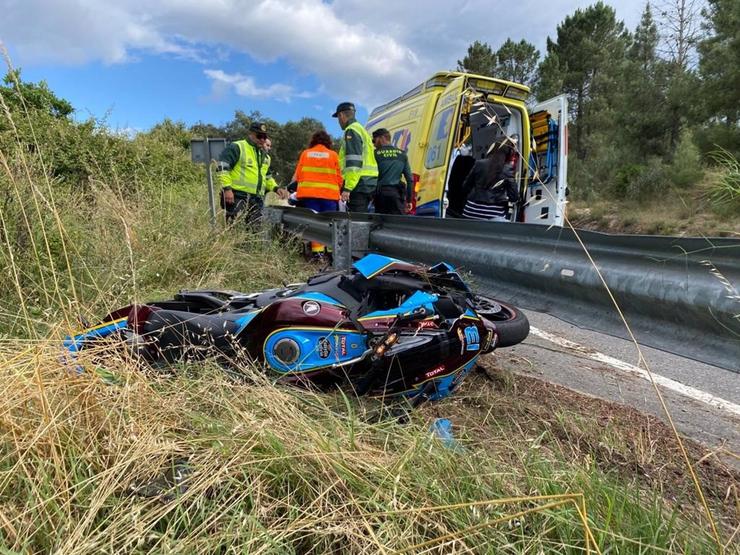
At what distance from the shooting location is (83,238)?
13.8 ft

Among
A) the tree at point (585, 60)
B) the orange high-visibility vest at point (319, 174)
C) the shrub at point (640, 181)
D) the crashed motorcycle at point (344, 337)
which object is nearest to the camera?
the crashed motorcycle at point (344, 337)

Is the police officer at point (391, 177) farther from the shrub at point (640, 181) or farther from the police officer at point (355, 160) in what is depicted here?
the shrub at point (640, 181)

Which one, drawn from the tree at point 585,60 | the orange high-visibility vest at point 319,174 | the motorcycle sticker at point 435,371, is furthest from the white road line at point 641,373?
the tree at point 585,60

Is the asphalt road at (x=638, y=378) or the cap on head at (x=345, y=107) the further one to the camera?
the cap on head at (x=345, y=107)

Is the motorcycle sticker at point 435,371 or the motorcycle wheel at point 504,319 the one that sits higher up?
the motorcycle wheel at point 504,319

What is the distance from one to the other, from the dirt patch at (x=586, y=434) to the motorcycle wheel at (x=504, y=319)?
0.28 m

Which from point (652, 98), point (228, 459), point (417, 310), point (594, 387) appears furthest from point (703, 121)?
point (228, 459)

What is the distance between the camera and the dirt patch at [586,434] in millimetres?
1685

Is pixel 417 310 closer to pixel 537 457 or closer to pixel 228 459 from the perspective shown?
pixel 537 457

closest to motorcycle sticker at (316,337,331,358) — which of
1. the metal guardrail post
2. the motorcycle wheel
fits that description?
the motorcycle wheel

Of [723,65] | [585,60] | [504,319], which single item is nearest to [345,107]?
[504,319]

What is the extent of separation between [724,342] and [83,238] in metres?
4.55

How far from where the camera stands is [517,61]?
28.8 metres

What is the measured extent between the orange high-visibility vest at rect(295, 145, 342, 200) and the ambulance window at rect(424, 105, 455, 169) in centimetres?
120
